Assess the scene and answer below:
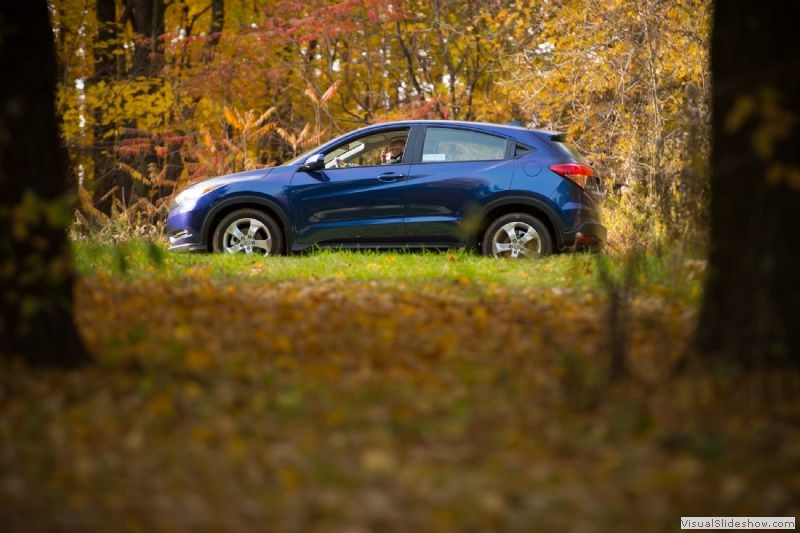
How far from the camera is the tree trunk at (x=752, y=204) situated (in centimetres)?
496

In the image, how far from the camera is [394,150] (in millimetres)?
12102

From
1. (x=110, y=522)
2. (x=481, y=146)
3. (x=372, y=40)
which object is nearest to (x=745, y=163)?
(x=110, y=522)

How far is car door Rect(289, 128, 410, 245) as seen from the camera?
11.8 metres

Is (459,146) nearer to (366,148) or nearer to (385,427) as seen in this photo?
(366,148)

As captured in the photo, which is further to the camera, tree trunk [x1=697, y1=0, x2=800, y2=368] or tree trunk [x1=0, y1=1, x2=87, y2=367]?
tree trunk [x1=0, y1=1, x2=87, y2=367]

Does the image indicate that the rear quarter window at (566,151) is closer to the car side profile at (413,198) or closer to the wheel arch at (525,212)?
the car side profile at (413,198)

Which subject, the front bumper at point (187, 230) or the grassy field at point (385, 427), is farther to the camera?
the front bumper at point (187, 230)

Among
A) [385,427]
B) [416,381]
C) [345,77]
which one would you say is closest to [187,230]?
[416,381]

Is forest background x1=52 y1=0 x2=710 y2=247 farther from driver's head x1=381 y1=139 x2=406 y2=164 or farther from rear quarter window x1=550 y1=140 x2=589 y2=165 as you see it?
driver's head x1=381 y1=139 x2=406 y2=164

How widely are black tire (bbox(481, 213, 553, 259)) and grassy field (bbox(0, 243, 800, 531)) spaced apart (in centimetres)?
429

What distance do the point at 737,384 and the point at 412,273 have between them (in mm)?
4956

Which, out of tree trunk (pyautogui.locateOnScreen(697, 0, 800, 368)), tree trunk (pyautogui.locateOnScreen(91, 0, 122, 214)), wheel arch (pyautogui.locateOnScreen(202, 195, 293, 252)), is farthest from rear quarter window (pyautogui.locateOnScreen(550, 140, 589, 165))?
tree trunk (pyautogui.locateOnScreen(91, 0, 122, 214))

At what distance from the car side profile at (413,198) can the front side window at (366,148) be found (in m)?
0.01

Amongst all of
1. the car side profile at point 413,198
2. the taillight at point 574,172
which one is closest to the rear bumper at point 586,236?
the car side profile at point 413,198
